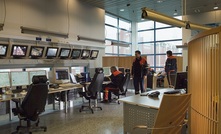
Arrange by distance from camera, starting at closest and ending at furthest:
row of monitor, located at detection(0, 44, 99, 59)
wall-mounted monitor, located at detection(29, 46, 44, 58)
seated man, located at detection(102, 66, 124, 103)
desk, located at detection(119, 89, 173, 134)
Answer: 1. desk, located at detection(119, 89, 173, 134)
2. row of monitor, located at detection(0, 44, 99, 59)
3. wall-mounted monitor, located at detection(29, 46, 44, 58)
4. seated man, located at detection(102, 66, 124, 103)

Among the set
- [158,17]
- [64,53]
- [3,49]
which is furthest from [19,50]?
[158,17]

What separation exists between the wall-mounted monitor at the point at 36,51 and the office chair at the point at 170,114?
→ 4.32 metres

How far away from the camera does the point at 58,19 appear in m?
6.20

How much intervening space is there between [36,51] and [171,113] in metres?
4.47

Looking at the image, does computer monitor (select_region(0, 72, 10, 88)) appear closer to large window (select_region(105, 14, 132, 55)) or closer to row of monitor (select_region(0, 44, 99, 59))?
row of monitor (select_region(0, 44, 99, 59))

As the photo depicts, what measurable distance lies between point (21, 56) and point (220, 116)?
15.7 ft

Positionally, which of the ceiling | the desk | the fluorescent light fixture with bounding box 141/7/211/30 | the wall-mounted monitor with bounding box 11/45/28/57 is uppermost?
the ceiling

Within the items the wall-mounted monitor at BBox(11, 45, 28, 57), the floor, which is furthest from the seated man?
the wall-mounted monitor at BBox(11, 45, 28, 57)

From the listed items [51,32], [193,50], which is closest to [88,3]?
[51,32]

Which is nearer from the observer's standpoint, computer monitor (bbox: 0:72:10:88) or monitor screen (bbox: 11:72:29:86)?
computer monitor (bbox: 0:72:10:88)

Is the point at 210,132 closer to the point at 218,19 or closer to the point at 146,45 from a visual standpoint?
the point at 218,19

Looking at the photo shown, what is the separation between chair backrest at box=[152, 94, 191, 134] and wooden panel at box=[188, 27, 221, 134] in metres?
0.17

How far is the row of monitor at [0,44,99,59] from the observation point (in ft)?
15.7

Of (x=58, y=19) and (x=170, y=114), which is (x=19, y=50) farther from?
(x=170, y=114)
